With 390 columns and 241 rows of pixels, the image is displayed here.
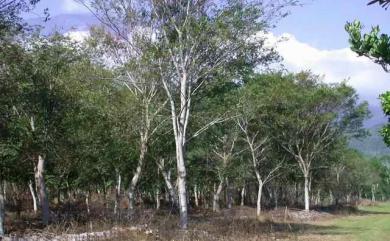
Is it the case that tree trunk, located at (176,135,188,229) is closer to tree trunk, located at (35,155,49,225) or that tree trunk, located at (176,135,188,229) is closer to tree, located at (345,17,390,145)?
tree trunk, located at (35,155,49,225)

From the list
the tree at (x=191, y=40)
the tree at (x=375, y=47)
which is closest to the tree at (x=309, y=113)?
the tree at (x=191, y=40)

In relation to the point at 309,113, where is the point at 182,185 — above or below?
below

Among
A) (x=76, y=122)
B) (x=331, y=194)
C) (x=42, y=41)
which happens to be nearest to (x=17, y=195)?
(x=76, y=122)

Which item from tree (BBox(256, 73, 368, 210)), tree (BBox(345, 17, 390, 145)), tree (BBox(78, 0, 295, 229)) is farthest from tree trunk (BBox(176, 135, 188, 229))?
tree (BBox(256, 73, 368, 210))

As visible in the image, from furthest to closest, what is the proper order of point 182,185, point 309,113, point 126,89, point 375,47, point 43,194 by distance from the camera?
1. point 309,113
2. point 126,89
3. point 43,194
4. point 182,185
5. point 375,47

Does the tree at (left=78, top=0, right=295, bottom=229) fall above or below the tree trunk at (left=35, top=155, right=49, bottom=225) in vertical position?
above

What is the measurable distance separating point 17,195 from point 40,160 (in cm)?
2880

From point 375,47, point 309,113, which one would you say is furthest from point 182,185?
point 309,113

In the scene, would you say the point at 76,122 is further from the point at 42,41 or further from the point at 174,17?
the point at 174,17

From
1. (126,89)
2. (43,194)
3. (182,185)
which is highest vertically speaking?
(126,89)

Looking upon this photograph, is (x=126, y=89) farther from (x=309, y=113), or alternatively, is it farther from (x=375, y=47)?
(x=375, y=47)

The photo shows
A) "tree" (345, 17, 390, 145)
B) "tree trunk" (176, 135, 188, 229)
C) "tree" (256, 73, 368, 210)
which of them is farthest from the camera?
"tree" (256, 73, 368, 210)

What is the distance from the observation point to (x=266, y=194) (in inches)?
2736

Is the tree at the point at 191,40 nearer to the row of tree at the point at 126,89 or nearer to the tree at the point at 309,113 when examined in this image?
the row of tree at the point at 126,89
